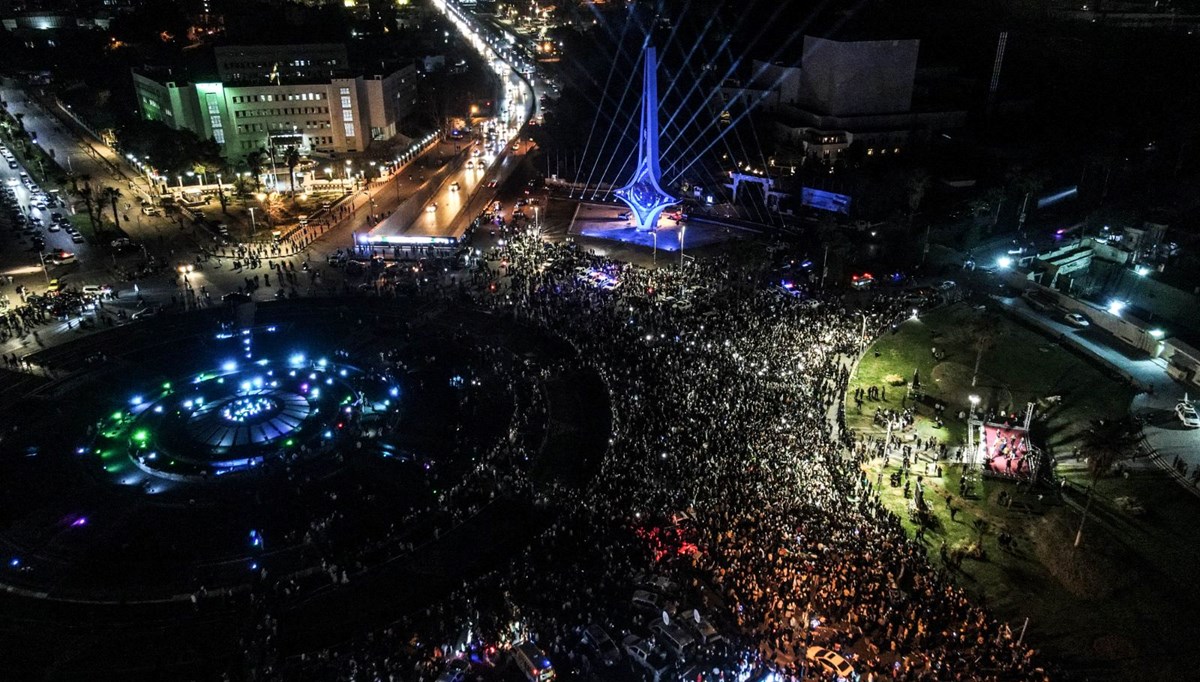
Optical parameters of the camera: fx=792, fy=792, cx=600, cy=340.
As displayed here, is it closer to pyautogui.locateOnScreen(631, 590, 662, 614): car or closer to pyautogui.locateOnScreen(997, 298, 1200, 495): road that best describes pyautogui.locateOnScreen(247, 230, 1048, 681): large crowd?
pyautogui.locateOnScreen(631, 590, 662, 614): car

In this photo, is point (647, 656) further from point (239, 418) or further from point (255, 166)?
point (255, 166)

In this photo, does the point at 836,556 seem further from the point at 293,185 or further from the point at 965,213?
the point at 293,185

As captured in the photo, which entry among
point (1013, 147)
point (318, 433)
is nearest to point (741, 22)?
point (1013, 147)

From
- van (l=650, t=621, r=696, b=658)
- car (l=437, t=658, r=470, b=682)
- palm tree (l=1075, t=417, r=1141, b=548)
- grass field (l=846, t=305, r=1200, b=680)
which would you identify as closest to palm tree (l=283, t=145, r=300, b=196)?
grass field (l=846, t=305, r=1200, b=680)

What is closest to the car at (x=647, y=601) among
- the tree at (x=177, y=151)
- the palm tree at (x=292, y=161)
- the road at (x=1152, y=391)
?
the road at (x=1152, y=391)

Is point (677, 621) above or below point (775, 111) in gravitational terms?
below

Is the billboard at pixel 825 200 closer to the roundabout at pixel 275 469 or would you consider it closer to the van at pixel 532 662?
the roundabout at pixel 275 469

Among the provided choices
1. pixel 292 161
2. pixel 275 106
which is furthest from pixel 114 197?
pixel 275 106
